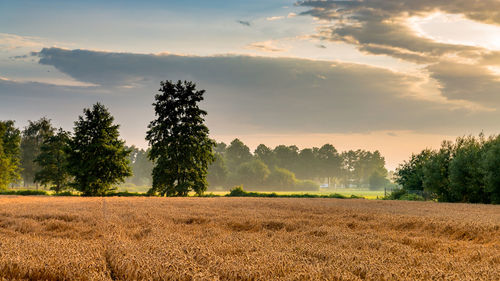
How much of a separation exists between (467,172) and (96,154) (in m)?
47.6

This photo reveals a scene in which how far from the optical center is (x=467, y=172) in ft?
153

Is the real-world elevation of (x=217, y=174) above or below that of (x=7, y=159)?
below

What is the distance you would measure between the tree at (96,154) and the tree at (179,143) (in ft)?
16.1

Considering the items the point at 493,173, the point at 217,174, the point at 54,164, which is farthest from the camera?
the point at 217,174

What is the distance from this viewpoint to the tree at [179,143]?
57219 millimetres

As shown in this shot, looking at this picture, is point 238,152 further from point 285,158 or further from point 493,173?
point 493,173

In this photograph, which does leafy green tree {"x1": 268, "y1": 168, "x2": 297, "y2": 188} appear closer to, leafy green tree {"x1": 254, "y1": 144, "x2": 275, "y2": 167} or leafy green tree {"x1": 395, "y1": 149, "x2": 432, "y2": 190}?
leafy green tree {"x1": 254, "y1": 144, "x2": 275, "y2": 167}

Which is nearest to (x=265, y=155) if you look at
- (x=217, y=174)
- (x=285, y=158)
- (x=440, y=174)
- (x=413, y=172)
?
(x=285, y=158)

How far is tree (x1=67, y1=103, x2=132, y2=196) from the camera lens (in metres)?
53.7

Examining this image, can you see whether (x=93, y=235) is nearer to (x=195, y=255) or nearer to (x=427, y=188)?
(x=195, y=255)

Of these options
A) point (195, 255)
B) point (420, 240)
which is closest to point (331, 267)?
point (195, 255)

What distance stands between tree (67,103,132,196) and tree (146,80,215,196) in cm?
492

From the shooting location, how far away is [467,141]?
5456 cm

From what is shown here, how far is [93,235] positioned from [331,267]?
5.55 meters
